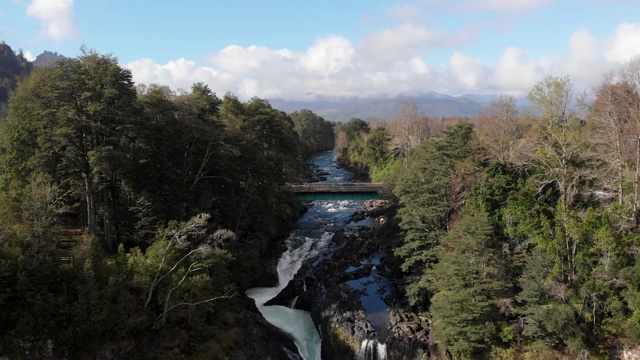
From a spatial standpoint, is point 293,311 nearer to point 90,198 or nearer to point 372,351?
point 372,351

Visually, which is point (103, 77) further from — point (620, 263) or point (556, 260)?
point (620, 263)

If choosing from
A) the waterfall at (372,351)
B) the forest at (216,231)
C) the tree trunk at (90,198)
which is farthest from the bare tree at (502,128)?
the tree trunk at (90,198)

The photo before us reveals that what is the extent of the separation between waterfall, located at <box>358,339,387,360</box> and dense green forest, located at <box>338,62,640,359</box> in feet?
12.3

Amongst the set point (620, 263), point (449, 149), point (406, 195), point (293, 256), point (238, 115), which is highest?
point (238, 115)

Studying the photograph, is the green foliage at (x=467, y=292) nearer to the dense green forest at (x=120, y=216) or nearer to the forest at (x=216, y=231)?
the forest at (x=216, y=231)

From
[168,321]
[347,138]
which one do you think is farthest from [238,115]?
[347,138]

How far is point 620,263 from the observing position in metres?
23.5

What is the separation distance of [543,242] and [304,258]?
22.4 meters

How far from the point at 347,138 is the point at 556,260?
83.0 meters

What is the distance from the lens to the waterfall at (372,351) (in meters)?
25.3

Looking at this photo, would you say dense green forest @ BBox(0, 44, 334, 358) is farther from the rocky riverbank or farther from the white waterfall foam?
the rocky riverbank

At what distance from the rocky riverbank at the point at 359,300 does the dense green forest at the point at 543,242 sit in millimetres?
1746

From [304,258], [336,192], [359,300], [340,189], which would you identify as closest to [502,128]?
[340,189]

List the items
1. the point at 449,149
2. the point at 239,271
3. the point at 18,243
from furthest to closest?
the point at 449,149, the point at 239,271, the point at 18,243
